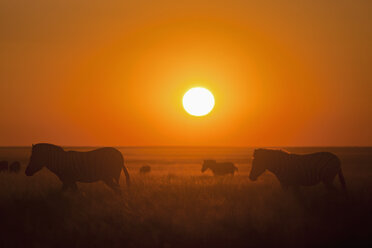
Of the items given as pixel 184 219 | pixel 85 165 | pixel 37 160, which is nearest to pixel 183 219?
pixel 184 219

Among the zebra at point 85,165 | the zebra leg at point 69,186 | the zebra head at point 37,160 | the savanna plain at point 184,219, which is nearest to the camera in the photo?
the savanna plain at point 184,219

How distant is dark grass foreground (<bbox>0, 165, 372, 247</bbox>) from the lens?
7.49 metres

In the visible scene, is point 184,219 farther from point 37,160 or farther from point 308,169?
point 37,160

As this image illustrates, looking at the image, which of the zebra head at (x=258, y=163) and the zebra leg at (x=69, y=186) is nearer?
the zebra leg at (x=69, y=186)

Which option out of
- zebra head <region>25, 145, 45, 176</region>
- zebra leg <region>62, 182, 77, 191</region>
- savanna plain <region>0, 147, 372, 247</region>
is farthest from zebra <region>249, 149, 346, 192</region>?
zebra head <region>25, 145, 45, 176</region>

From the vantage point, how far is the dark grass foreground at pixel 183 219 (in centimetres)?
749

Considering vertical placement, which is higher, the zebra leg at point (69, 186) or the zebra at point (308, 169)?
the zebra at point (308, 169)

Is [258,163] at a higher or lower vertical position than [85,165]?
higher

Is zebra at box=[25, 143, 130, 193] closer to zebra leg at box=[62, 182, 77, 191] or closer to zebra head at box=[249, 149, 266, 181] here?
zebra leg at box=[62, 182, 77, 191]

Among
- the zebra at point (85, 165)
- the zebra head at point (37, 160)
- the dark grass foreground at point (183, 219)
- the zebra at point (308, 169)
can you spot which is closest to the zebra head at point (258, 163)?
the zebra at point (308, 169)

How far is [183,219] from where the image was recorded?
861 centimetres

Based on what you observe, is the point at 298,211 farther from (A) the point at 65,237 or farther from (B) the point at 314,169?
(A) the point at 65,237

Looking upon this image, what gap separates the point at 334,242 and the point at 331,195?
406 cm

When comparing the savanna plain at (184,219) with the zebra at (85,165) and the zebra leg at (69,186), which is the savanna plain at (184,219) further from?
the zebra at (85,165)
